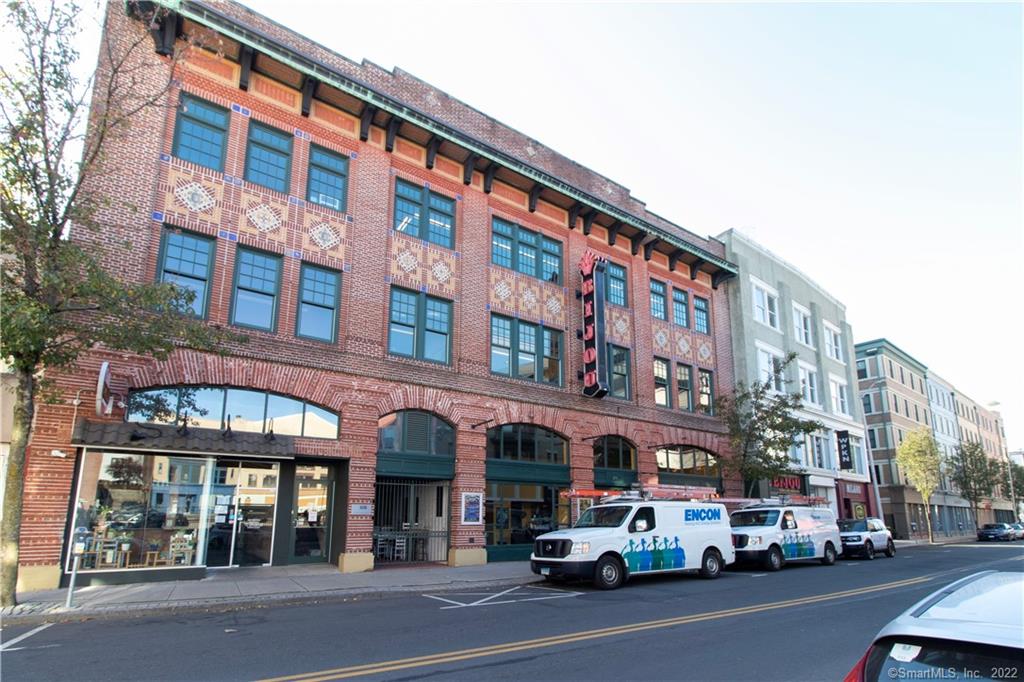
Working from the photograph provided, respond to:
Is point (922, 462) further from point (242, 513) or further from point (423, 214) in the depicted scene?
point (242, 513)

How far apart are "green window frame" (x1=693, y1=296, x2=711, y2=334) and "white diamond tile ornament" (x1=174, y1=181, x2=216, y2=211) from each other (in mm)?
20258

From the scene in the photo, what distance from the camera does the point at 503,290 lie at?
68.8 feet

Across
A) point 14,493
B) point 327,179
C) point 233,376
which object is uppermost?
point 327,179

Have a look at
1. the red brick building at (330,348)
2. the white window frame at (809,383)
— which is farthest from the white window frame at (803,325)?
the red brick building at (330,348)

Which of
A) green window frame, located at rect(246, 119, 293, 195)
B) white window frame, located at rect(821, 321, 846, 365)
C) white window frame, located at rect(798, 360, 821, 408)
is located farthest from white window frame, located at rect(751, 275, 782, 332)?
green window frame, located at rect(246, 119, 293, 195)

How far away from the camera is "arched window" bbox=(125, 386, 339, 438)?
545 inches

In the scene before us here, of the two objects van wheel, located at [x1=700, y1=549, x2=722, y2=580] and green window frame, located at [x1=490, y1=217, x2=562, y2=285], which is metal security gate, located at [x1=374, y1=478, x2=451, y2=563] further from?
green window frame, located at [x1=490, y1=217, x2=562, y2=285]

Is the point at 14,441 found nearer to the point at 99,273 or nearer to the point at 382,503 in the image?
the point at 99,273

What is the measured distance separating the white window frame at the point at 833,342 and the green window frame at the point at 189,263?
3429 cm

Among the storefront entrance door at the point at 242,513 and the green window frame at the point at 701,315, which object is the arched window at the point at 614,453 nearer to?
the green window frame at the point at 701,315

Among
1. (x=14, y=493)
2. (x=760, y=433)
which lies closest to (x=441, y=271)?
(x=14, y=493)

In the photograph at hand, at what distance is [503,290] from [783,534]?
38.2 feet

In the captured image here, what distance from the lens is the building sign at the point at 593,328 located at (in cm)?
2177

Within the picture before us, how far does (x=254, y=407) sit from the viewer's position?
15172 millimetres
